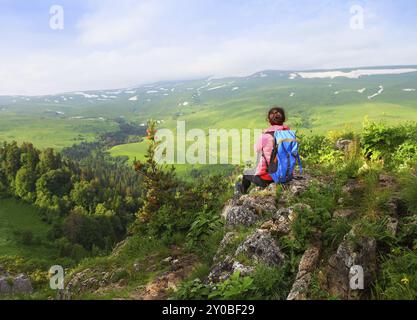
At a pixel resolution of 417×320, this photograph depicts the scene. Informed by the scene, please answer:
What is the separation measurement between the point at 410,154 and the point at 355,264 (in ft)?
22.4

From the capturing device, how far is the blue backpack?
11016 mm

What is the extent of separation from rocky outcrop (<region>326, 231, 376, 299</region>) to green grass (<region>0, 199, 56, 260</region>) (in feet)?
404

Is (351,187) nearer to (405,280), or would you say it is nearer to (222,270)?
(405,280)

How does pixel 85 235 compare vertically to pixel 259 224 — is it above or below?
below

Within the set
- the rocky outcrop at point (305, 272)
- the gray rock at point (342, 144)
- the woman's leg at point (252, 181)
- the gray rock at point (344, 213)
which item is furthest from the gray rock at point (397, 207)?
the gray rock at point (342, 144)

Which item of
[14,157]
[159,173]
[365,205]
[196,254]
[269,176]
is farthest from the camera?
[14,157]

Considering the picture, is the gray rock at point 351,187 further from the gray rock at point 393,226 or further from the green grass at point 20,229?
the green grass at point 20,229

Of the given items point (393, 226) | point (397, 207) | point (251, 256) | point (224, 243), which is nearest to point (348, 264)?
point (393, 226)

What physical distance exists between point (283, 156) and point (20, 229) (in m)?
144

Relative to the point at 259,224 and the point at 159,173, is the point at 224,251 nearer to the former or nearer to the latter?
the point at 259,224

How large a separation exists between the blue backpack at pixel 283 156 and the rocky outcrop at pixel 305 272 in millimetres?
3361

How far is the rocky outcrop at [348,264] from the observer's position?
7.17 m

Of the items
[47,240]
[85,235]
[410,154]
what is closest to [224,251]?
[410,154]

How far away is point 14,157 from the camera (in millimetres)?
156000
